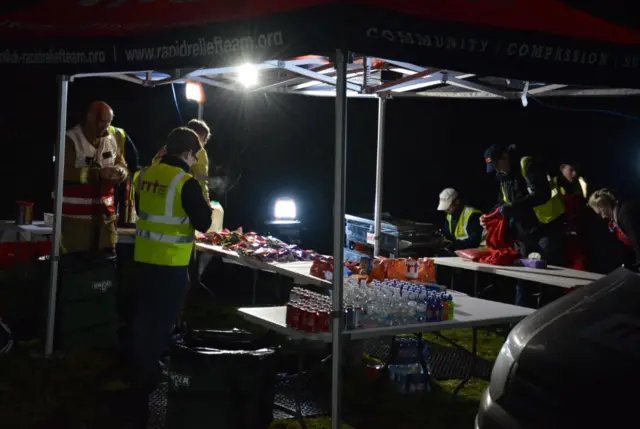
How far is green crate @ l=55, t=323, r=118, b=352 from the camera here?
19.4ft

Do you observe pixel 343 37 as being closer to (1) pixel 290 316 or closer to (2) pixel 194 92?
(1) pixel 290 316

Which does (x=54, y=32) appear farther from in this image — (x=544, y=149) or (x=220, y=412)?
(x=544, y=149)

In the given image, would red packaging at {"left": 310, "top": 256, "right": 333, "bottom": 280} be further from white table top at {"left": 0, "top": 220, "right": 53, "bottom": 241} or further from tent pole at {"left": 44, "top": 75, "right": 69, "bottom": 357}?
white table top at {"left": 0, "top": 220, "right": 53, "bottom": 241}

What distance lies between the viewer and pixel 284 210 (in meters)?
9.23

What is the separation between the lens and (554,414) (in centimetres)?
275

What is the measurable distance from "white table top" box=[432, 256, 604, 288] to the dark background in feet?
10.9

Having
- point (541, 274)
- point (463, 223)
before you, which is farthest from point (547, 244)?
point (541, 274)

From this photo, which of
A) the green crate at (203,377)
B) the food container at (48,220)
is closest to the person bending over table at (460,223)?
the food container at (48,220)

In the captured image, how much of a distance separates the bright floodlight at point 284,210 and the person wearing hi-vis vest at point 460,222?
1943 millimetres

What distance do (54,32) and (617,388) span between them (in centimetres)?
411

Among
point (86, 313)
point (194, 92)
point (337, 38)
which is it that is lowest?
point (86, 313)

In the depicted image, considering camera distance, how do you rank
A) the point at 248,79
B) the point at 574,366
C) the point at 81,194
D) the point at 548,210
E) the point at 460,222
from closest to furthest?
the point at 574,366 < the point at 81,194 < the point at 248,79 < the point at 548,210 < the point at 460,222

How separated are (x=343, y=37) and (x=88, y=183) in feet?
11.5

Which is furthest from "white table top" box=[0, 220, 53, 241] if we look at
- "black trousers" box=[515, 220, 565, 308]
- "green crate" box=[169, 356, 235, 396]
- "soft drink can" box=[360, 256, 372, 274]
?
"black trousers" box=[515, 220, 565, 308]
